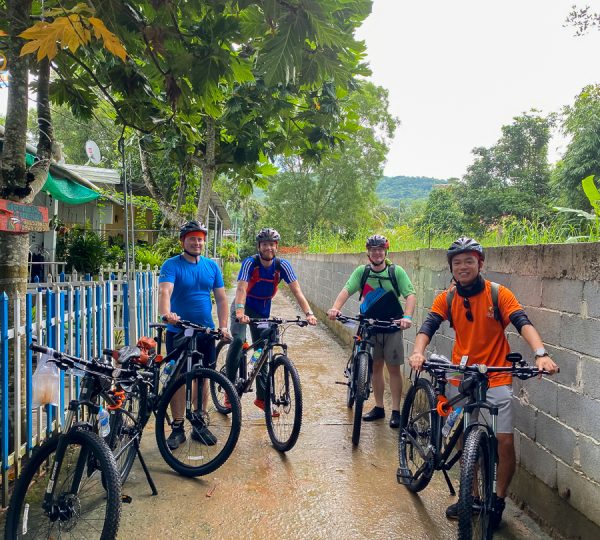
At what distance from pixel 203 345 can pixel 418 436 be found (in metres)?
2.00

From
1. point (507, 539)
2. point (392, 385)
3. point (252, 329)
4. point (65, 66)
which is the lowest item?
point (507, 539)

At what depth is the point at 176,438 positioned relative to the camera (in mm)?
4105

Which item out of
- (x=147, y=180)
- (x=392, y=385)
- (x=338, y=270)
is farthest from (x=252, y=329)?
(x=147, y=180)

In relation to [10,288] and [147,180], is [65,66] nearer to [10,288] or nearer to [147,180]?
[10,288]

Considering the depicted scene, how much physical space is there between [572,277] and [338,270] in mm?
8105

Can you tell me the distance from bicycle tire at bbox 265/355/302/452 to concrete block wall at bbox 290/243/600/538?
1.84 m

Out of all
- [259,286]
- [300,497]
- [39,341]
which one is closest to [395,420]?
[300,497]

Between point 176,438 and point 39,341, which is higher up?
point 39,341

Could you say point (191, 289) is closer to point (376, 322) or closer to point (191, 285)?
point (191, 285)

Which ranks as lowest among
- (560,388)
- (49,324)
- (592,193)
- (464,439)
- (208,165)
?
(464,439)

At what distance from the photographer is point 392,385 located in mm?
5148

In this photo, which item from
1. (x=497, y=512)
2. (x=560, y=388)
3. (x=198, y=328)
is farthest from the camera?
(x=198, y=328)

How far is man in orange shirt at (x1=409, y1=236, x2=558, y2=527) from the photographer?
122 inches

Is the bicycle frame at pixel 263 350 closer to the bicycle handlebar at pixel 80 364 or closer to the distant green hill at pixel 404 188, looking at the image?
the bicycle handlebar at pixel 80 364
